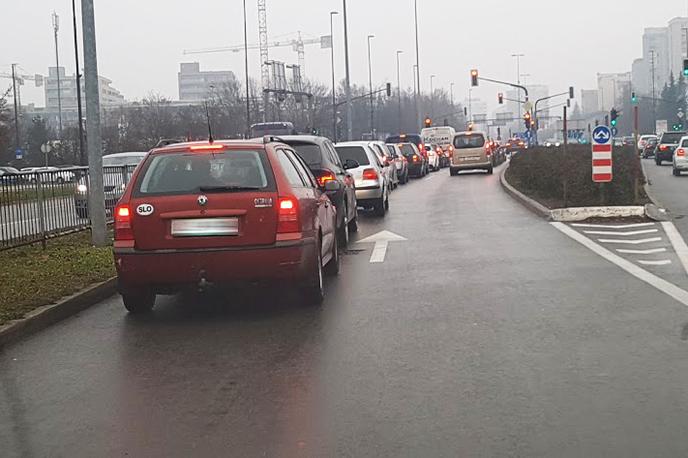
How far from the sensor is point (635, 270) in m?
10.7

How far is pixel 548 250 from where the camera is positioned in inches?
501

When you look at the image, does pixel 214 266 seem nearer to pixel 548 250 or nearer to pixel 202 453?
pixel 202 453

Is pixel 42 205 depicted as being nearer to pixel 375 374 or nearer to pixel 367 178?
pixel 367 178

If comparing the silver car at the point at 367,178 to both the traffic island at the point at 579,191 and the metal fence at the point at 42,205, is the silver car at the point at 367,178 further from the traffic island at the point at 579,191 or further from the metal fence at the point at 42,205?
the metal fence at the point at 42,205

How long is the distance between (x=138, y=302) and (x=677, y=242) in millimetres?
8013

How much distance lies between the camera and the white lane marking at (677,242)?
11473mm

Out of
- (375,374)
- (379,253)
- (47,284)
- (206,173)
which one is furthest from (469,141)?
(375,374)

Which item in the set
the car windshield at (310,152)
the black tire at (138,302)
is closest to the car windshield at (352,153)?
the car windshield at (310,152)

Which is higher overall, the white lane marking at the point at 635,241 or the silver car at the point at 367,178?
the silver car at the point at 367,178

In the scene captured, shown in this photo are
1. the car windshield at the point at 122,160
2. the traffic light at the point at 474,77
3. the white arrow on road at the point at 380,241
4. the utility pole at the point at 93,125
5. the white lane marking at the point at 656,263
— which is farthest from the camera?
the traffic light at the point at 474,77

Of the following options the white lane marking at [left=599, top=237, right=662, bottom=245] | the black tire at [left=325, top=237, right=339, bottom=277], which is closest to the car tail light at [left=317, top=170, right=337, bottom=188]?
the black tire at [left=325, top=237, right=339, bottom=277]

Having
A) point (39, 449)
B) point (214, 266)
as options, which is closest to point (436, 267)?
point (214, 266)

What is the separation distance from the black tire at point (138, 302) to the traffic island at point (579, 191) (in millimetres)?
9667

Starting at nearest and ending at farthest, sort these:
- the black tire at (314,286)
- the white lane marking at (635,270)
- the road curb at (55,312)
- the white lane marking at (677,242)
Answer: the road curb at (55,312) → the black tire at (314,286) → the white lane marking at (635,270) → the white lane marking at (677,242)
